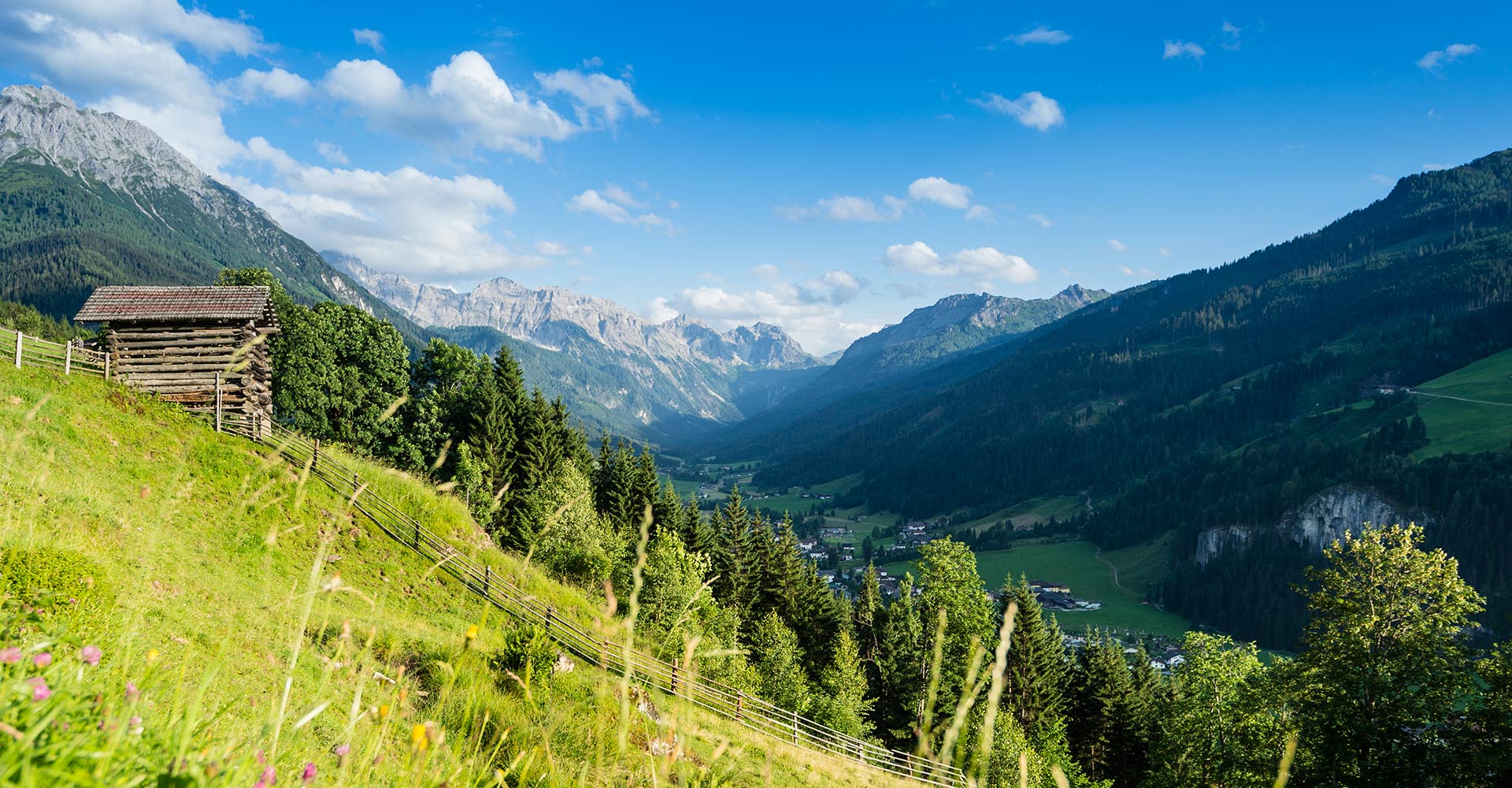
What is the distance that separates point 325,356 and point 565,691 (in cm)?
3325

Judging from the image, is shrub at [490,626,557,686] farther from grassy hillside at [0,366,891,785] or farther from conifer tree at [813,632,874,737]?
conifer tree at [813,632,874,737]

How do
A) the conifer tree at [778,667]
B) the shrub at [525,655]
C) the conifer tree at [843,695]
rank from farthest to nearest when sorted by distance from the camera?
the conifer tree at [778,667], the conifer tree at [843,695], the shrub at [525,655]

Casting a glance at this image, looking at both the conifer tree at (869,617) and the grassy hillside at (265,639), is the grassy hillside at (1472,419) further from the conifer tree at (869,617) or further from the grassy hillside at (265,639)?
the grassy hillside at (265,639)

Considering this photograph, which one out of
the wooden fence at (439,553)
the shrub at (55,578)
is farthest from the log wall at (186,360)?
the shrub at (55,578)

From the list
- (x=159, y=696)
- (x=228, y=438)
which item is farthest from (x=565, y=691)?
(x=228, y=438)

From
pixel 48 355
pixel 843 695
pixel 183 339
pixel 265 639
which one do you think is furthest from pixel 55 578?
pixel 843 695

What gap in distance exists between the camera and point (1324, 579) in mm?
22453

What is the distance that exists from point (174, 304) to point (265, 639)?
22.4 metres

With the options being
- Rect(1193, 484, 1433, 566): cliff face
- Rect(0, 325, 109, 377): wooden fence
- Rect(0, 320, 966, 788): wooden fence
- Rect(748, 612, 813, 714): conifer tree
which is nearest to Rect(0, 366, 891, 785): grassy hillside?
Rect(0, 320, 966, 788): wooden fence

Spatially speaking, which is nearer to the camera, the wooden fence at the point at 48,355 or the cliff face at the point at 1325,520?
the wooden fence at the point at 48,355

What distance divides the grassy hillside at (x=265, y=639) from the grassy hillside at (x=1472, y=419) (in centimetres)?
23097

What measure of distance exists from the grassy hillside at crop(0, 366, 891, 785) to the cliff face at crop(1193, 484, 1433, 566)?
673ft

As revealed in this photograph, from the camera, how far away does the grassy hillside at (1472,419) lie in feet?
555

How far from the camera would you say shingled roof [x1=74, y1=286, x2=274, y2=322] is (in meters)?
24.9
